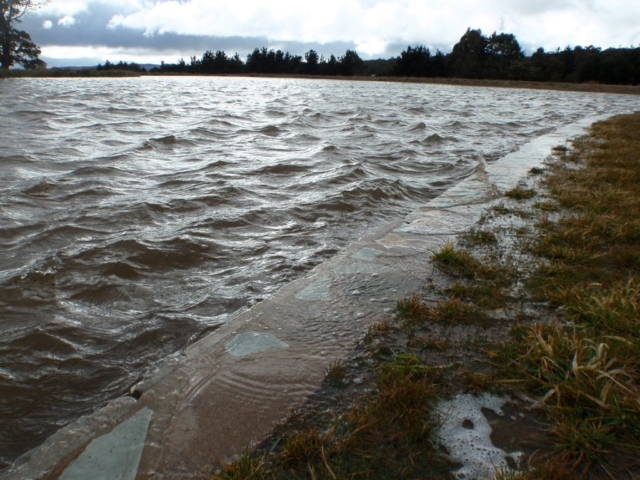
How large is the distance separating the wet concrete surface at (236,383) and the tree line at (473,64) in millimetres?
52965

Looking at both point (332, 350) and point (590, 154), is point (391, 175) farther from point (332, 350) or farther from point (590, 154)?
point (332, 350)

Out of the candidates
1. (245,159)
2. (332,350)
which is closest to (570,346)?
(332,350)

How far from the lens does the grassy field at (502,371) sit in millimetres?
1405

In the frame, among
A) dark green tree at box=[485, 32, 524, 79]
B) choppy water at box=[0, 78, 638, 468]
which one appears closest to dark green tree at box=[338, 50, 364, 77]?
dark green tree at box=[485, 32, 524, 79]

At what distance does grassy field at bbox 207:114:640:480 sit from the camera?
1.41 meters

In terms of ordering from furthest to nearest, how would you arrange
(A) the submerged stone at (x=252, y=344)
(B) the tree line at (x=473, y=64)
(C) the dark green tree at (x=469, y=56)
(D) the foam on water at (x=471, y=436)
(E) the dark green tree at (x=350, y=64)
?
(E) the dark green tree at (x=350, y=64)
(C) the dark green tree at (x=469, y=56)
(B) the tree line at (x=473, y=64)
(A) the submerged stone at (x=252, y=344)
(D) the foam on water at (x=471, y=436)

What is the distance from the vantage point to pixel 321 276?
9.68ft

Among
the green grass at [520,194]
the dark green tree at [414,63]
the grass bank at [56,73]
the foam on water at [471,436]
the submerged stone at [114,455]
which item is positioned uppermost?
the dark green tree at [414,63]

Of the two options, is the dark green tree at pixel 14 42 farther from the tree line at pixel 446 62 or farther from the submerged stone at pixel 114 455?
the submerged stone at pixel 114 455

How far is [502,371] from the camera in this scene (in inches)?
71.2

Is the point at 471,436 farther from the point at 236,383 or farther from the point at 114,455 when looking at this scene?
the point at 114,455

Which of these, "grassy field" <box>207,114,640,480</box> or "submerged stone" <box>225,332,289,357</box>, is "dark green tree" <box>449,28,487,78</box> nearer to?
"grassy field" <box>207,114,640,480</box>

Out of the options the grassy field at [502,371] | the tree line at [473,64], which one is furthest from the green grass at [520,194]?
the tree line at [473,64]

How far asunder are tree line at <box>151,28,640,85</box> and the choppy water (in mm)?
46345
